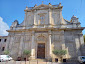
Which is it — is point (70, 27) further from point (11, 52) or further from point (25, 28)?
point (11, 52)

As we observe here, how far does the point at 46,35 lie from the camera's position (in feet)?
52.1

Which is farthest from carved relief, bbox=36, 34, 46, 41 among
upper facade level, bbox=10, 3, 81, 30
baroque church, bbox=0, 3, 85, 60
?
upper facade level, bbox=10, 3, 81, 30

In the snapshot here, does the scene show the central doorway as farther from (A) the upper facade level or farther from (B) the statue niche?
(A) the upper facade level

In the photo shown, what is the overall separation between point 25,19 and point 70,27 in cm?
1145

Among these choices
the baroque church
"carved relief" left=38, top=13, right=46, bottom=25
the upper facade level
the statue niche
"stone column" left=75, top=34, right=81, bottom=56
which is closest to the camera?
"stone column" left=75, top=34, right=81, bottom=56

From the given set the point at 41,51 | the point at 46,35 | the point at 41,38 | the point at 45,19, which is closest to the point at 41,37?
the point at 41,38

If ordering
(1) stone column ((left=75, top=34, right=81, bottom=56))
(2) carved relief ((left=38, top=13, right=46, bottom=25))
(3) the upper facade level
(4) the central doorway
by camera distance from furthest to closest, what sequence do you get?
1. (2) carved relief ((left=38, top=13, right=46, bottom=25))
2. (3) the upper facade level
3. (4) the central doorway
4. (1) stone column ((left=75, top=34, right=81, bottom=56))

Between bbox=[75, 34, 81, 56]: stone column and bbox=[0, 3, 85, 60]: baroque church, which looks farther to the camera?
bbox=[0, 3, 85, 60]: baroque church

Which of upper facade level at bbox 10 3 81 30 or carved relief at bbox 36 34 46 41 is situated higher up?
upper facade level at bbox 10 3 81 30

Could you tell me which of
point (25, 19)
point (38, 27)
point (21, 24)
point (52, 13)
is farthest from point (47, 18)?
point (21, 24)

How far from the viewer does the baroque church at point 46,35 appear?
1470 centimetres

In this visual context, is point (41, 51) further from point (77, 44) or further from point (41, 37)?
point (77, 44)

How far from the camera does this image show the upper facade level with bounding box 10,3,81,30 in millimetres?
16603

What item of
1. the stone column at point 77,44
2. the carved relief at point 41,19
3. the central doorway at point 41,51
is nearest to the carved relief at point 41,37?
the central doorway at point 41,51
